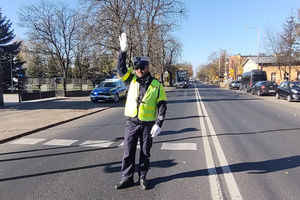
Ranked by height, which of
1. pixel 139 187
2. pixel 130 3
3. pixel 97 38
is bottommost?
pixel 139 187

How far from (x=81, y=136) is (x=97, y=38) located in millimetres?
18111

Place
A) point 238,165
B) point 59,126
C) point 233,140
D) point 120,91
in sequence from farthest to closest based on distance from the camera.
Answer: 1. point 120,91
2. point 59,126
3. point 233,140
4. point 238,165

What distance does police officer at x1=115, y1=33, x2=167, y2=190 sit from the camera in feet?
11.2

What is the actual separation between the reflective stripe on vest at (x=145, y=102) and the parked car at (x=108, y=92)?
1342 centimetres

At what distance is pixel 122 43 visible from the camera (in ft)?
11.7

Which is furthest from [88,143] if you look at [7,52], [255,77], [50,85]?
[7,52]

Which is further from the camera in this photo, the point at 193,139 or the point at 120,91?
the point at 120,91

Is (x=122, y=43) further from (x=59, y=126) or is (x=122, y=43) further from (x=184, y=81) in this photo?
(x=184, y=81)

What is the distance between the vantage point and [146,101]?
3.41 meters

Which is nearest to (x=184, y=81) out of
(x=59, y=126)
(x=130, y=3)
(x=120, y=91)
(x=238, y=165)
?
(x=130, y=3)

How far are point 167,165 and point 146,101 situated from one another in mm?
1591

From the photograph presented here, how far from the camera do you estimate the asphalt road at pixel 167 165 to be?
11.0 ft

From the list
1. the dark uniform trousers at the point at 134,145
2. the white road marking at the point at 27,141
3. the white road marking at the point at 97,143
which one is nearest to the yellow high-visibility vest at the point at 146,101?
the dark uniform trousers at the point at 134,145

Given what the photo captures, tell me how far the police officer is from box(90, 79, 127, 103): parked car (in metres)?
13.4
